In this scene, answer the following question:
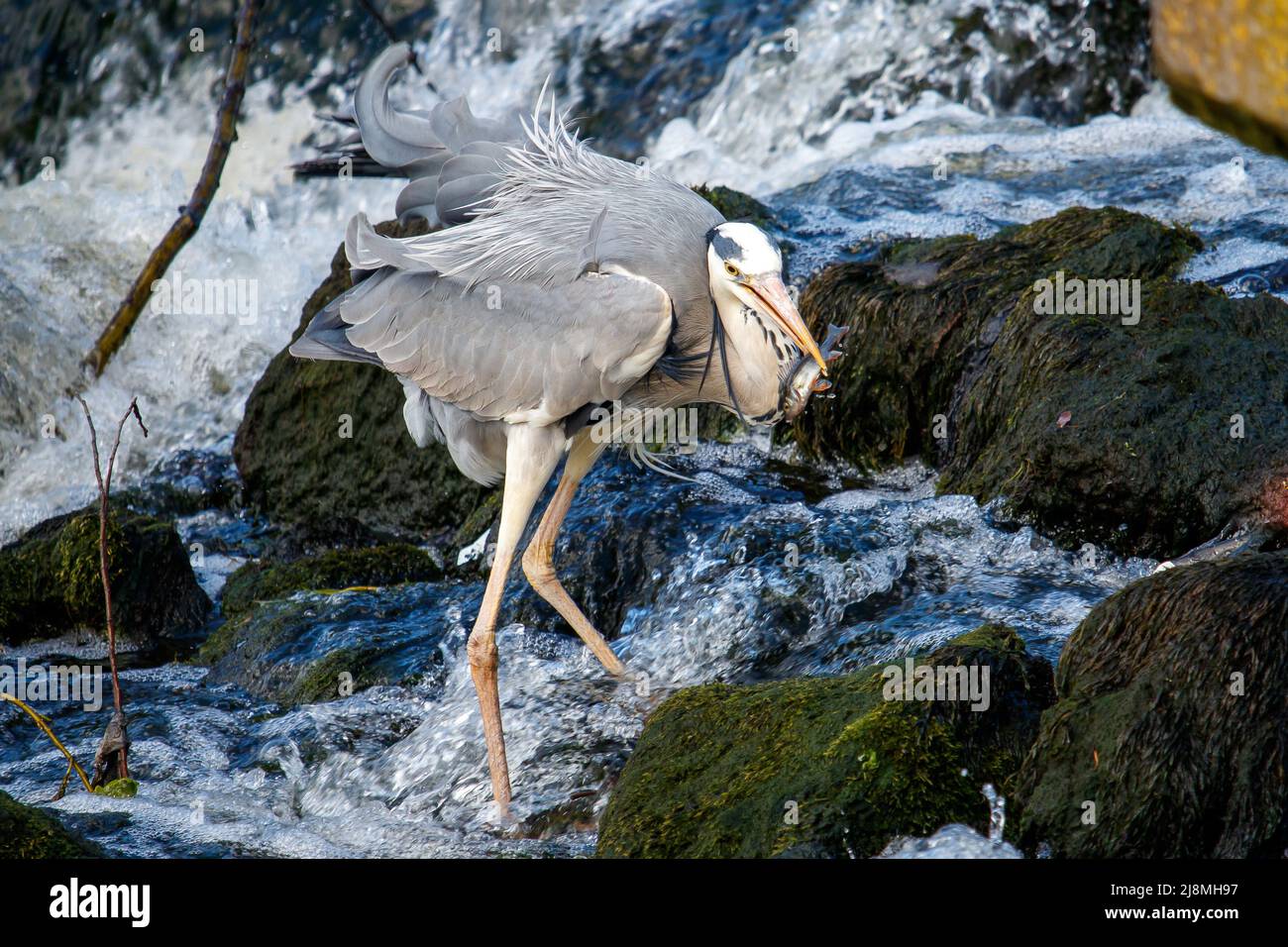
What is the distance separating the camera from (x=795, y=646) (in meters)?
6.02

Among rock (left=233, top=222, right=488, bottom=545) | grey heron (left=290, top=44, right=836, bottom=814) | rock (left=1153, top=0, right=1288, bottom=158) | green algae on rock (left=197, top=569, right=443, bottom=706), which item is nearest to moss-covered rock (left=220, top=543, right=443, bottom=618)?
green algae on rock (left=197, top=569, right=443, bottom=706)

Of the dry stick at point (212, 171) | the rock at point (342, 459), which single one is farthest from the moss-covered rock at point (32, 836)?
the dry stick at point (212, 171)

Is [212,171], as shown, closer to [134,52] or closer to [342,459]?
[342,459]

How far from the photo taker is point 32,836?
441 centimetres

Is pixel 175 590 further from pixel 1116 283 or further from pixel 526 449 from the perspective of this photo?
pixel 1116 283

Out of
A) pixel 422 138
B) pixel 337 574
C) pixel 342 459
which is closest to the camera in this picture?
pixel 422 138

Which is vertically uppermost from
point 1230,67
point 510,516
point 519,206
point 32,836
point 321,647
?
point 1230,67

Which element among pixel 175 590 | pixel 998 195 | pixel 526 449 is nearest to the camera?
pixel 526 449

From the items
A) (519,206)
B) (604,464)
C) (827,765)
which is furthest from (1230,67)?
(827,765)

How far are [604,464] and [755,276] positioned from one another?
8.04 ft

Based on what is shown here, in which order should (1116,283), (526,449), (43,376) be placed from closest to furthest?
Answer: (526,449) → (1116,283) → (43,376)

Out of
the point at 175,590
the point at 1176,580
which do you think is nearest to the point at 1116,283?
the point at 1176,580

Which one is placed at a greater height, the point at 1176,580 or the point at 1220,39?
the point at 1220,39
